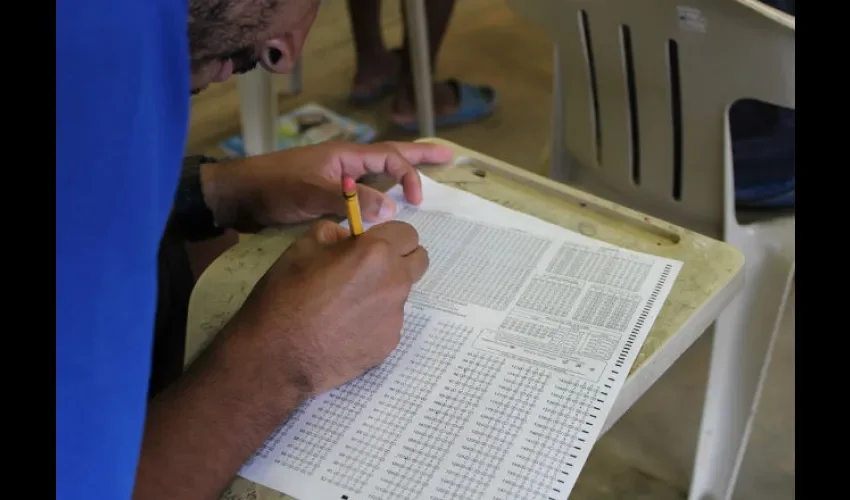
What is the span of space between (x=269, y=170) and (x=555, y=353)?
1.31 feet

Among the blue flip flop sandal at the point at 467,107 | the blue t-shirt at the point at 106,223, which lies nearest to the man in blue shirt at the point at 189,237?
the blue t-shirt at the point at 106,223

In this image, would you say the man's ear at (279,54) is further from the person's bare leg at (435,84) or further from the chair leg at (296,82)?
the chair leg at (296,82)

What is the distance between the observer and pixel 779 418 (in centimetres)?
135

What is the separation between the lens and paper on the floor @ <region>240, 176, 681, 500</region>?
1.87ft

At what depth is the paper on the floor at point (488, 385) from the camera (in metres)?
0.57

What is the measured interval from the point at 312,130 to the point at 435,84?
0.40 meters

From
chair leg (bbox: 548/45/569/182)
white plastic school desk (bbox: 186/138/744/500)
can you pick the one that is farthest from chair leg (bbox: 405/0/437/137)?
white plastic school desk (bbox: 186/138/744/500)

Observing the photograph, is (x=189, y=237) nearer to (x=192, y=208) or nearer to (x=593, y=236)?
(x=192, y=208)

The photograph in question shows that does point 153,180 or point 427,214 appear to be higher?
point 153,180

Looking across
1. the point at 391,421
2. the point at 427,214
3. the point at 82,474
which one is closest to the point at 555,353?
the point at 391,421

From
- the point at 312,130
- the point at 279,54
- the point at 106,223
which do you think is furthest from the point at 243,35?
the point at 312,130

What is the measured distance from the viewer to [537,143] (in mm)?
2150

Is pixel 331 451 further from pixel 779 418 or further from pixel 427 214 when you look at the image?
pixel 779 418

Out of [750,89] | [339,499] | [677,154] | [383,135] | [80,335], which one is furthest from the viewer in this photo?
[383,135]
